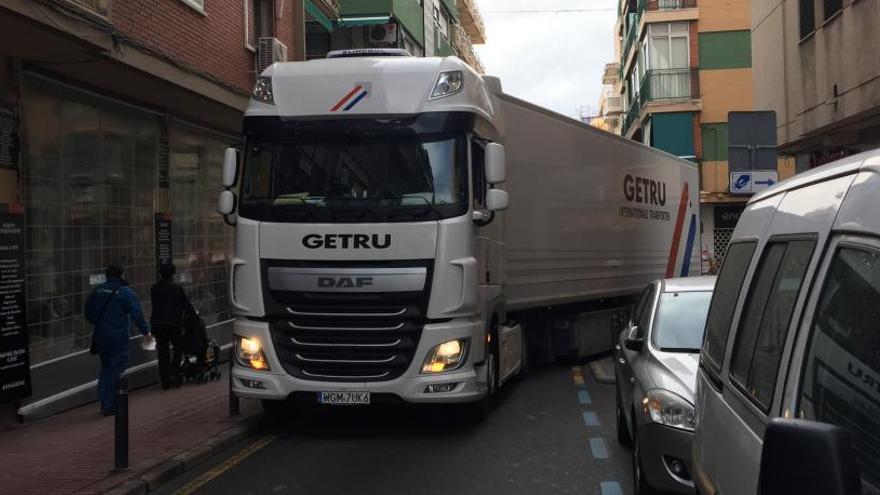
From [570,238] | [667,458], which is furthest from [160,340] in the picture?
[667,458]

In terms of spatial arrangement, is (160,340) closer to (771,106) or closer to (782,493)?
(782,493)

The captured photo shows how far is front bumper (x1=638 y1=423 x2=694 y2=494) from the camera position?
476cm

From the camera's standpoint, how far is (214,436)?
755 cm

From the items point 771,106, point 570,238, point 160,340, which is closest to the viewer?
point 160,340

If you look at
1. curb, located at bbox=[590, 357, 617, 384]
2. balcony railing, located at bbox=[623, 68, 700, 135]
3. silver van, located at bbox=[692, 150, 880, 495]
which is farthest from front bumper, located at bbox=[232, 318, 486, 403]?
balcony railing, located at bbox=[623, 68, 700, 135]

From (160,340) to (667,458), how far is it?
7701 millimetres

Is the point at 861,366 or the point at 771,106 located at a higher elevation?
the point at 771,106

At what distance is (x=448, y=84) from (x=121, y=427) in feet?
14.1

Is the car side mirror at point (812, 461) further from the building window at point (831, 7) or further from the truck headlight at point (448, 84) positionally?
the building window at point (831, 7)

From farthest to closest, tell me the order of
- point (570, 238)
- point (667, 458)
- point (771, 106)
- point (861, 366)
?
point (771, 106)
point (570, 238)
point (667, 458)
point (861, 366)

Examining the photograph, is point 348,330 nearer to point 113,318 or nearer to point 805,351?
point 113,318

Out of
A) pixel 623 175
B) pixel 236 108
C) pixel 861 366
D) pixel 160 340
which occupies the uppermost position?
pixel 236 108

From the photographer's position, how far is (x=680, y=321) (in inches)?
255

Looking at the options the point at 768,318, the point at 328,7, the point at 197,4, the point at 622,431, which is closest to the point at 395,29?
the point at 197,4
